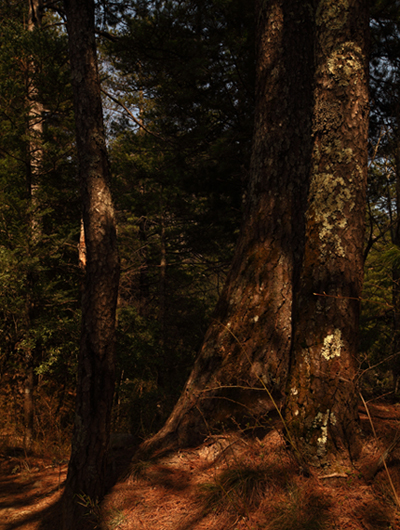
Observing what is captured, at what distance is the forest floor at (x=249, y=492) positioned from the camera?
6.82ft

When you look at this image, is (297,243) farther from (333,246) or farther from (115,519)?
(115,519)

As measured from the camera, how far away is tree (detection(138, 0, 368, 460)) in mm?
2459

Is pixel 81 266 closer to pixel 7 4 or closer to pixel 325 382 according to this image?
pixel 325 382

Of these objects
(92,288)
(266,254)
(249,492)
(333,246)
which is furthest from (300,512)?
(92,288)

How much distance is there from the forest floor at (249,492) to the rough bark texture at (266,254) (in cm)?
33

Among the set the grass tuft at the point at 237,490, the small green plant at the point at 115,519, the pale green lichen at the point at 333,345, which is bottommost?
the small green plant at the point at 115,519

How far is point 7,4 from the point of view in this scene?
8.88 m

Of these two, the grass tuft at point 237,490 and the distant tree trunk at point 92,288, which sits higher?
the distant tree trunk at point 92,288

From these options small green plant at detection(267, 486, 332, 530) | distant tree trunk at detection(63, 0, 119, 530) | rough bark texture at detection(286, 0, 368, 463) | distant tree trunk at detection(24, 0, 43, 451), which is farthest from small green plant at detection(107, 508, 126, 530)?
distant tree trunk at detection(24, 0, 43, 451)

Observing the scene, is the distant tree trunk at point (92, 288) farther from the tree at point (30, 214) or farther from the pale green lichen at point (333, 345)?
the tree at point (30, 214)

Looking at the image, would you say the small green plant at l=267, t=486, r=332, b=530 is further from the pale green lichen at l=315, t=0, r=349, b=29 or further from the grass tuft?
the pale green lichen at l=315, t=0, r=349, b=29

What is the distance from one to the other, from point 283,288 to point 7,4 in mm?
10402

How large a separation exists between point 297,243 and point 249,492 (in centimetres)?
218

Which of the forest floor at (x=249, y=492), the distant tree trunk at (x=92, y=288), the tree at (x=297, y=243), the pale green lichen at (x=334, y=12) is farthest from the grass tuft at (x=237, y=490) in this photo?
the pale green lichen at (x=334, y=12)
